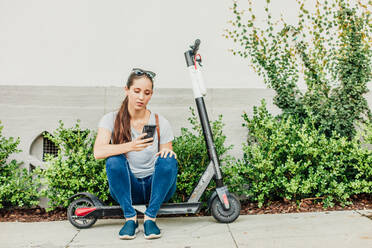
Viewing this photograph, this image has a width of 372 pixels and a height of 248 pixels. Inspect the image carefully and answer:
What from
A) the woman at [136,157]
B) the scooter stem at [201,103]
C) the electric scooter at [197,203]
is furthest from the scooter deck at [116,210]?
the scooter stem at [201,103]

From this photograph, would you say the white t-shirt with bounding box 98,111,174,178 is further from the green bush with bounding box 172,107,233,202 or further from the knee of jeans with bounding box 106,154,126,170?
the green bush with bounding box 172,107,233,202

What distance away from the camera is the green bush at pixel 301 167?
10.7 ft

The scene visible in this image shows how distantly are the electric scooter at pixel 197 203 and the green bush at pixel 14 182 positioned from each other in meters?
0.78

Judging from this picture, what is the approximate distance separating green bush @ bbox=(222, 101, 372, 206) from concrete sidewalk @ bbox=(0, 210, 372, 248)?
255 mm

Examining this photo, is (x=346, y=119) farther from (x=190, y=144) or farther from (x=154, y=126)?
(x=154, y=126)

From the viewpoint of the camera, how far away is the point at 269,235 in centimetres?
262

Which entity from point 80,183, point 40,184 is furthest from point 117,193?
point 40,184

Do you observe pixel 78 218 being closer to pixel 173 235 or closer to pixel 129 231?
pixel 129 231

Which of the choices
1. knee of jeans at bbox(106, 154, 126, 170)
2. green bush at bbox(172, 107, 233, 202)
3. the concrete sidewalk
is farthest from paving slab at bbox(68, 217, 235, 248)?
knee of jeans at bbox(106, 154, 126, 170)

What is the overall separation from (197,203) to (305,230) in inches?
32.4

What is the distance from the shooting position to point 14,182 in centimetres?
347

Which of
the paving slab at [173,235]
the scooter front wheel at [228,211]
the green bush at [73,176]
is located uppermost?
the green bush at [73,176]

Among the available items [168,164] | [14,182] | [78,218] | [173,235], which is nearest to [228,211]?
[173,235]

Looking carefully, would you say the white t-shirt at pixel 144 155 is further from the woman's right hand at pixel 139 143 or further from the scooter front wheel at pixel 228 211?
the scooter front wheel at pixel 228 211
